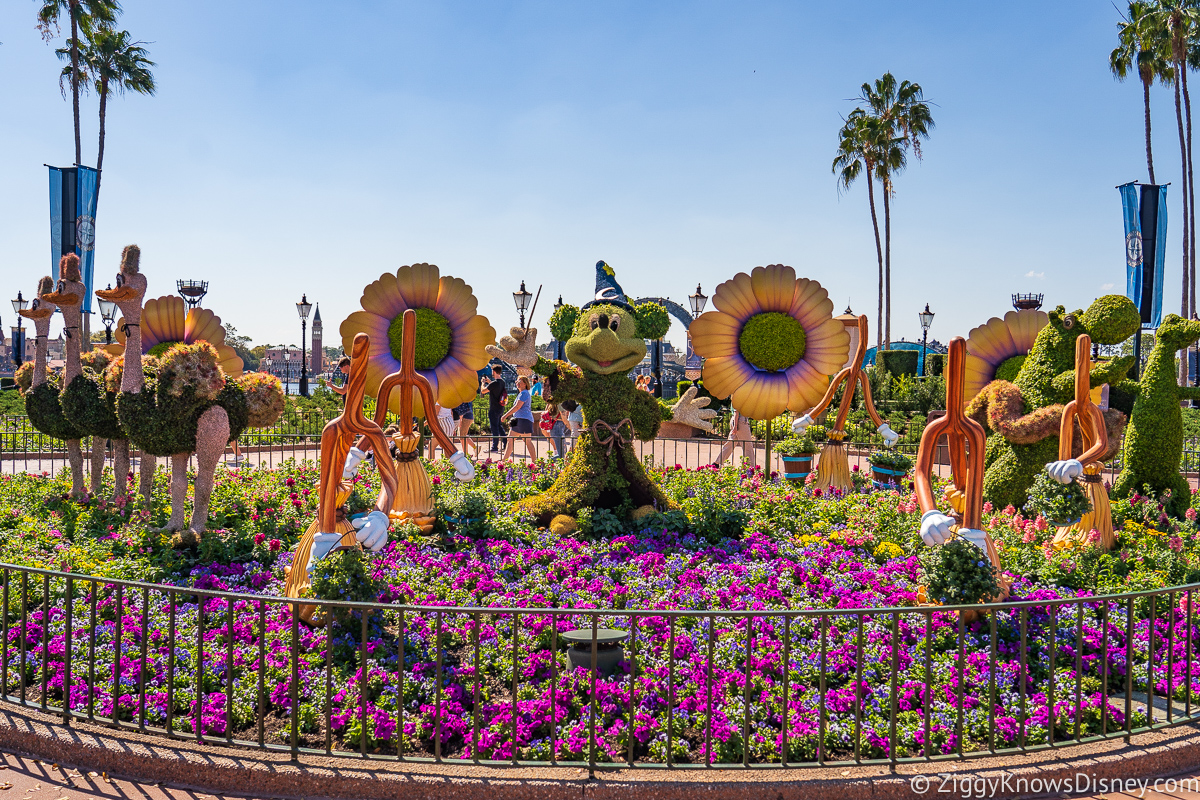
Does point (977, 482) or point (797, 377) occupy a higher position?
point (797, 377)

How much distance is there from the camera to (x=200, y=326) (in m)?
8.63

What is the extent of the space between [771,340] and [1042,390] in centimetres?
248

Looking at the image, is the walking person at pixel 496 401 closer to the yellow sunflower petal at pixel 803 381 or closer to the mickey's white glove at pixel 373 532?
the yellow sunflower petal at pixel 803 381

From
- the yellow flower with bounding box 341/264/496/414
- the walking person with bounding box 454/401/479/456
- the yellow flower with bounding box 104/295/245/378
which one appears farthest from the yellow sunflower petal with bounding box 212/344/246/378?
the walking person with bounding box 454/401/479/456

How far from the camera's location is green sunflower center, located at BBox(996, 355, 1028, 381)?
8195mm

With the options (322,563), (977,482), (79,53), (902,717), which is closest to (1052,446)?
(977,482)

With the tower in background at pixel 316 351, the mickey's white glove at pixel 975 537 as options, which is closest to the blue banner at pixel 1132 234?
the mickey's white glove at pixel 975 537

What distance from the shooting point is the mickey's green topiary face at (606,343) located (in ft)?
22.7

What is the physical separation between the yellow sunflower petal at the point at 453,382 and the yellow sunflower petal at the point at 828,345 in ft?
11.2

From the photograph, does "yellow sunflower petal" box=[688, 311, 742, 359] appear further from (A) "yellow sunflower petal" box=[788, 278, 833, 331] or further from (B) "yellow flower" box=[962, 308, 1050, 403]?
(B) "yellow flower" box=[962, 308, 1050, 403]

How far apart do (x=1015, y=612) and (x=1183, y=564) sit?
181 centimetres

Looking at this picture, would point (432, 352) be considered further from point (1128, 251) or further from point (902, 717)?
point (1128, 251)

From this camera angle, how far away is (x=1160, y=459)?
295 inches

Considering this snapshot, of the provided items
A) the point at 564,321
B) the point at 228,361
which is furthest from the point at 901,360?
the point at 228,361
